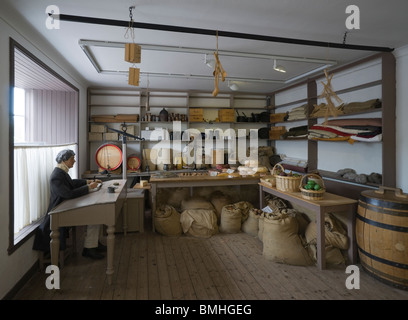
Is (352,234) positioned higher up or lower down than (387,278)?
higher up

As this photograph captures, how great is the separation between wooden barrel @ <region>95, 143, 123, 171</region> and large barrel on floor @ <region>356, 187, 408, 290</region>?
4509 mm

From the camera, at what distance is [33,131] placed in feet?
13.5

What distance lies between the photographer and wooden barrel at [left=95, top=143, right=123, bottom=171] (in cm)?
521

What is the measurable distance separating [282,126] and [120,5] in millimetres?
4826

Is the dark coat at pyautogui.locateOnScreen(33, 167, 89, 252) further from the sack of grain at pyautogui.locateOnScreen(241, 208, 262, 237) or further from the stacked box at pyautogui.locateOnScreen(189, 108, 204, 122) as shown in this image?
the stacked box at pyautogui.locateOnScreen(189, 108, 204, 122)

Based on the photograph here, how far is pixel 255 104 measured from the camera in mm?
6816

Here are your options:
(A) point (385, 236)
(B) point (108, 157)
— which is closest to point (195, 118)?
(B) point (108, 157)

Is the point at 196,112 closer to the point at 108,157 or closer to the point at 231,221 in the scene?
the point at 108,157

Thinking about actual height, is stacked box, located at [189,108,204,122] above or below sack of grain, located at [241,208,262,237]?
above

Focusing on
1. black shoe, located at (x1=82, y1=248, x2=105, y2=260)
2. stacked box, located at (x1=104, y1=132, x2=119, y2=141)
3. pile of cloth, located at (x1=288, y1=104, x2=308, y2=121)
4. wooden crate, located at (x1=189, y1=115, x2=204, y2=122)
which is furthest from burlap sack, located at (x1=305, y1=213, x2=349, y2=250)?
stacked box, located at (x1=104, y1=132, x2=119, y2=141)

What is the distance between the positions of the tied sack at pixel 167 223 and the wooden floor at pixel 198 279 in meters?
0.43

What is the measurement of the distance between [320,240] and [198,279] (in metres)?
1.45

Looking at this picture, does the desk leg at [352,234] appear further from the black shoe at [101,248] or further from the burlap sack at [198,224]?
the black shoe at [101,248]
